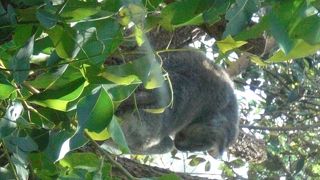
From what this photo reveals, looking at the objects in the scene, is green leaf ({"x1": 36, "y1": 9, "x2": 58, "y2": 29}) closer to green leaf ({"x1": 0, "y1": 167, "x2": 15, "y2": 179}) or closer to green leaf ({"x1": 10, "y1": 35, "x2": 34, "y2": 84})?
green leaf ({"x1": 10, "y1": 35, "x2": 34, "y2": 84})

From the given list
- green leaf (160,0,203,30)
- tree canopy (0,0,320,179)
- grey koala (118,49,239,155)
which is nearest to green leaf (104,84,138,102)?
tree canopy (0,0,320,179)

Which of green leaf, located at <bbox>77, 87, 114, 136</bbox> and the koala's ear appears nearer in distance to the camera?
green leaf, located at <bbox>77, 87, 114, 136</bbox>

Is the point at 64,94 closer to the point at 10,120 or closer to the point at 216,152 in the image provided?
the point at 10,120

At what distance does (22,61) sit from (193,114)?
76.1 inches

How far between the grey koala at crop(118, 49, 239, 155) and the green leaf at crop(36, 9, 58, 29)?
5.74ft

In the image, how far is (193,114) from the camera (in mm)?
2863

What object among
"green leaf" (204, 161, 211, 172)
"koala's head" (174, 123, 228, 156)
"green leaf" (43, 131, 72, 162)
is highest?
"green leaf" (43, 131, 72, 162)

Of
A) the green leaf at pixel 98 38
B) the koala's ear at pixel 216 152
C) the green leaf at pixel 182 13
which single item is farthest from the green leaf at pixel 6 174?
the koala's ear at pixel 216 152

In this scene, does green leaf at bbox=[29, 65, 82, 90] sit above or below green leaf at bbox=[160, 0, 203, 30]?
below

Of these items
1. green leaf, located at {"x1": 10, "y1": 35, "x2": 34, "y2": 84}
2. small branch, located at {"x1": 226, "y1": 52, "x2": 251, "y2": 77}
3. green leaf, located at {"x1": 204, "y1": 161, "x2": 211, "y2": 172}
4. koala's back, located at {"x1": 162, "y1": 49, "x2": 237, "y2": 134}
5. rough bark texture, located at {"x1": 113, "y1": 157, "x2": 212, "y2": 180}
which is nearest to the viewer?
green leaf, located at {"x1": 10, "y1": 35, "x2": 34, "y2": 84}

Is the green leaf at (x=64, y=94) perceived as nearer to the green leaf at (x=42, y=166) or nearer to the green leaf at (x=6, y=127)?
the green leaf at (x=6, y=127)

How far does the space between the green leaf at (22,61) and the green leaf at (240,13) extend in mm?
250

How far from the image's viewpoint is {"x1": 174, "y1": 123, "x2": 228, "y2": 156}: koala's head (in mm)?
2760

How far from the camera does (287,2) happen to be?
0.88 metres
